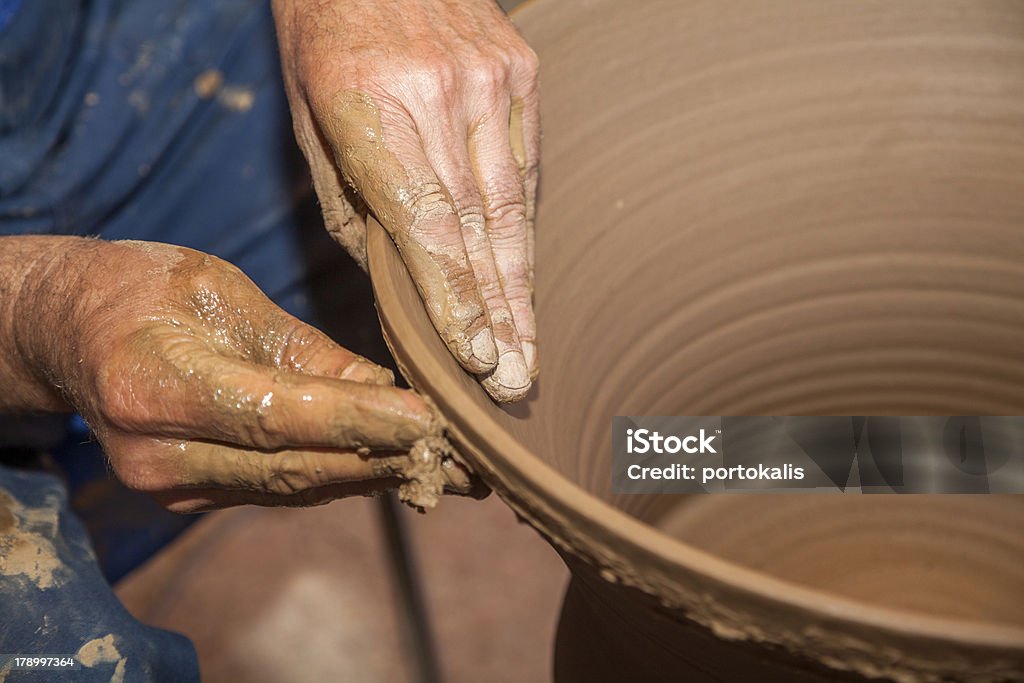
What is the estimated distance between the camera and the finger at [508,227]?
0.73m

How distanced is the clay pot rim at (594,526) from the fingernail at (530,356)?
133mm

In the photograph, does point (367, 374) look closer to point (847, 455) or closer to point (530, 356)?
point (530, 356)

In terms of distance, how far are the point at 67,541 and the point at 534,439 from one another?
1.38ft

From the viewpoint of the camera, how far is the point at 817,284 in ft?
3.33

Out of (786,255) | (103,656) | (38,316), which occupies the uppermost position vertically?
(786,255)

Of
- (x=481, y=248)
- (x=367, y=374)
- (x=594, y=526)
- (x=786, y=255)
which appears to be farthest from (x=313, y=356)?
(x=786, y=255)

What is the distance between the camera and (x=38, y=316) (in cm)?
76

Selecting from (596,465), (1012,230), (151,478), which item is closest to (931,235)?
(1012,230)

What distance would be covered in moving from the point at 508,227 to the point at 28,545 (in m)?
0.47

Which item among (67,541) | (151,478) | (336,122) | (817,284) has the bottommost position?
(67,541)

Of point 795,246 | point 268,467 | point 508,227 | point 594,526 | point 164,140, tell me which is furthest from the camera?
point 164,140

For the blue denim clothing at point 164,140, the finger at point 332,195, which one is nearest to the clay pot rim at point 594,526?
the finger at point 332,195

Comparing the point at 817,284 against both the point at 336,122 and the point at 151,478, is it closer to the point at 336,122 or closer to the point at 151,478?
the point at 336,122

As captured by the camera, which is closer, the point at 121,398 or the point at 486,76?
the point at 121,398
